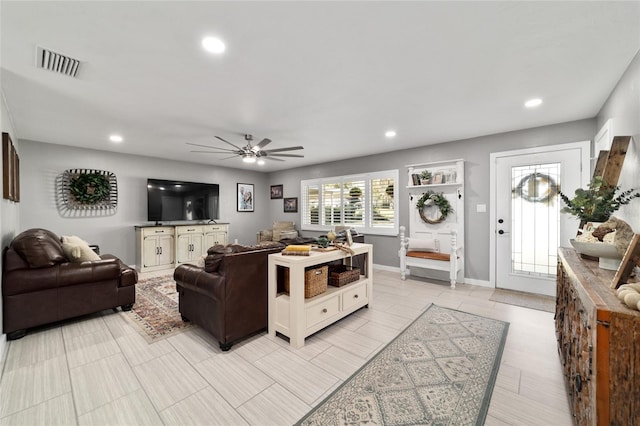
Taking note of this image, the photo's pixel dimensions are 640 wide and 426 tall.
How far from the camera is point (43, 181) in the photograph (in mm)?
4684

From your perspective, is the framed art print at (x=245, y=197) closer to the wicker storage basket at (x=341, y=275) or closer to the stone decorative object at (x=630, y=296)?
the wicker storage basket at (x=341, y=275)

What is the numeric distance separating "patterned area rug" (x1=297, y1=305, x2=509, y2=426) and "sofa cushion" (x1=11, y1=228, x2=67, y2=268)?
3.07 meters

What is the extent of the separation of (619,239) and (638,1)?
1.42 m

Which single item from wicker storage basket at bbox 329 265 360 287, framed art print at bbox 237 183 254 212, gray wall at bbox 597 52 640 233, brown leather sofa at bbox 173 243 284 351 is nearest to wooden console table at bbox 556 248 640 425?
gray wall at bbox 597 52 640 233

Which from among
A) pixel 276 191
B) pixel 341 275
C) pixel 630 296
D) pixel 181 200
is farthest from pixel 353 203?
pixel 630 296

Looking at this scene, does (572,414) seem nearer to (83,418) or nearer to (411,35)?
(411,35)

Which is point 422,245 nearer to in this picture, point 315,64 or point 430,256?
point 430,256

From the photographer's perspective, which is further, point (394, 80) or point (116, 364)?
point (394, 80)

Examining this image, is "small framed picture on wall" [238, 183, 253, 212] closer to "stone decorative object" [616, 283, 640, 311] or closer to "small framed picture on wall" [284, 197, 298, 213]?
"small framed picture on wall" [284, 197, 298, 213]

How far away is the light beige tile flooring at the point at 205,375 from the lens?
1.65 metres

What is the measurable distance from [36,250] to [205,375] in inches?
90.7

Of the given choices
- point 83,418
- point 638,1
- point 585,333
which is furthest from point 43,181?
point 638,1

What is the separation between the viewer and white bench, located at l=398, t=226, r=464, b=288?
4289mm

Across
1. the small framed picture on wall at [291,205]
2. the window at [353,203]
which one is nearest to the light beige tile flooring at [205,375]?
the window at [353,203]
